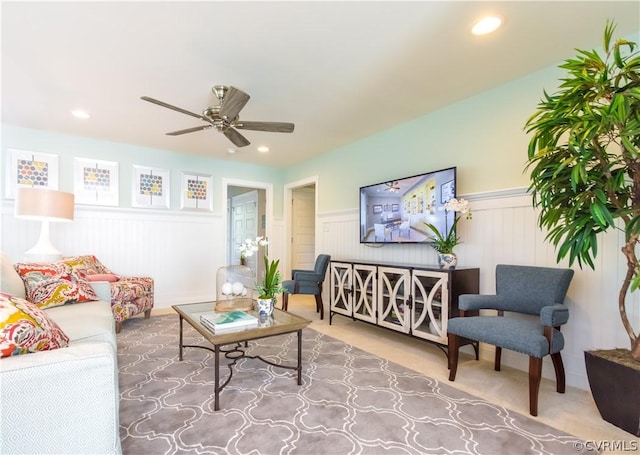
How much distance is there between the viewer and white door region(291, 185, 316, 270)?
590 cm

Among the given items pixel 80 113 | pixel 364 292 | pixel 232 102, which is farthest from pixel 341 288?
pixel 80 113

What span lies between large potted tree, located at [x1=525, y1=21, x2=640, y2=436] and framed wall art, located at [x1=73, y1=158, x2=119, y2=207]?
480 centimetres

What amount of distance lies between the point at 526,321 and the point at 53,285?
136 inches

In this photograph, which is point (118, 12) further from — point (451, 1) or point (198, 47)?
point (451, 1)

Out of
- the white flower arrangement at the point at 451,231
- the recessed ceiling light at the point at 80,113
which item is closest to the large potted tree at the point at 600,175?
the white flower arrangement at the point at 451,231

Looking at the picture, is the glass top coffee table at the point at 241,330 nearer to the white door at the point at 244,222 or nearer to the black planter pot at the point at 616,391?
the black planter pot at the point at 616,391

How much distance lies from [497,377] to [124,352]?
306 centimetres

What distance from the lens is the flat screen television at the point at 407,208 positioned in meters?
2.90

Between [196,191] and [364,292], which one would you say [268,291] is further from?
Answer: [196,191]

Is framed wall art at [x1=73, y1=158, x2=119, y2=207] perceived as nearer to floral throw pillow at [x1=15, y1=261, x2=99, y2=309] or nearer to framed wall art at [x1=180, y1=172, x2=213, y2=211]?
framed wall art at [x1=180, y1=172, x2=213, y2=211]

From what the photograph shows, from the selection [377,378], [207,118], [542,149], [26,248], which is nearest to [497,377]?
[377,378]

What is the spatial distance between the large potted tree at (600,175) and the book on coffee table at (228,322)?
1.82 m

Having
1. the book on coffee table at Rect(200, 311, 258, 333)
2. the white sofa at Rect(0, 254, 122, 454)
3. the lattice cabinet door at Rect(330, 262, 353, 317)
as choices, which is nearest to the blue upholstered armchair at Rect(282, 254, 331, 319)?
the lattice cabinet door at Rect(330, 262, 353, 317)

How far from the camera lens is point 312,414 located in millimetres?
1780
